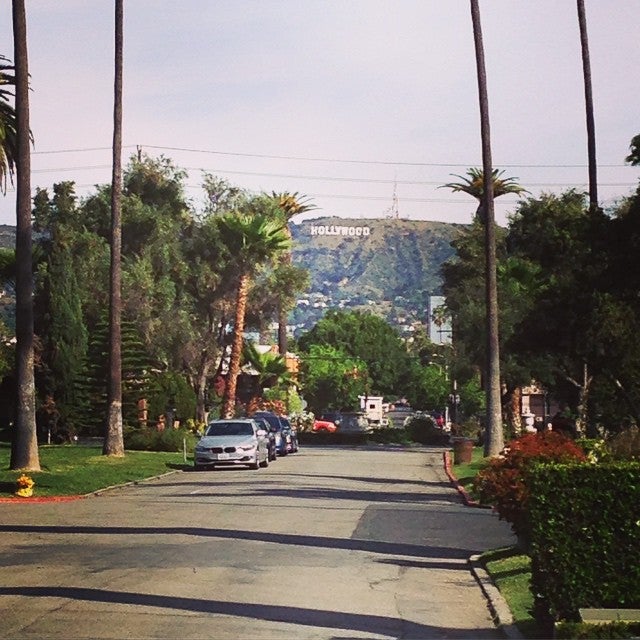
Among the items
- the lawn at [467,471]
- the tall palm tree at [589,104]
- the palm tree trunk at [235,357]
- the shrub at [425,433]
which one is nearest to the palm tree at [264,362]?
the shrub at [425,433]

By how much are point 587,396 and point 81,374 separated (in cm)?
2269

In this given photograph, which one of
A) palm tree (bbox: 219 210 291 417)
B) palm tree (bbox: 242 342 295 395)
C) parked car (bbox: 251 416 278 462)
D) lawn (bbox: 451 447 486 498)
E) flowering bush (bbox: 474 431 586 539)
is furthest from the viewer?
palm tree (bbox: 242 342 295 395)

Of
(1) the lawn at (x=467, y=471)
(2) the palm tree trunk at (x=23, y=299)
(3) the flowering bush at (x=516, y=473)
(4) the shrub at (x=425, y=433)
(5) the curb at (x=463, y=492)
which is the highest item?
(2) the palm tree trunk at (x=23, y=299)

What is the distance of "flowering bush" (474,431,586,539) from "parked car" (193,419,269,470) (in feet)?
79.2

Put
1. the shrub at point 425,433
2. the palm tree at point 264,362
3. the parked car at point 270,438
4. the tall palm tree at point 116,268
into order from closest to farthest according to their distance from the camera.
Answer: the tall palm tree at point 116,268 → the parked car at point 270,438 → the shrub at point 425,433 → the palm tree at point 264,362

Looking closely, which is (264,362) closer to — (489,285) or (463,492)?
(489,285)

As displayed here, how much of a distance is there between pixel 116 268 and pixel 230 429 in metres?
6.25

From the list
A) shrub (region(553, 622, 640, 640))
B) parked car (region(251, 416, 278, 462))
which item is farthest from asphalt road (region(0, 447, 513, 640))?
parked car (region(251, 416, 278, 462))

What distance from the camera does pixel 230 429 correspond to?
44906 mm

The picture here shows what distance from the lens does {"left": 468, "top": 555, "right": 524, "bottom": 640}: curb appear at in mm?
13145

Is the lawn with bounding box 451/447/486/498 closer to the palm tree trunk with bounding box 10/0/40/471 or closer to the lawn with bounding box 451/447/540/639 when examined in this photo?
the palm tree trunk with bounding box 10/0/40/471

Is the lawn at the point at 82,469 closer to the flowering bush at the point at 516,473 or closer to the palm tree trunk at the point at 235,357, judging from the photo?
the flowering bush at the point at 516,473

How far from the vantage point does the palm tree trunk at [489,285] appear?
132ft

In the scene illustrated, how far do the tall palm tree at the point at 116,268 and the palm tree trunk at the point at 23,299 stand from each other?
9.48 m
